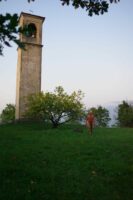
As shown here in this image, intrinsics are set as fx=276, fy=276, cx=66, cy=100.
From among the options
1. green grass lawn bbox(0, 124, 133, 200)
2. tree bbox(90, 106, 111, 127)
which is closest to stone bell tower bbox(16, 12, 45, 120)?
green grass lawn bbox(0, 124, 133, 200)

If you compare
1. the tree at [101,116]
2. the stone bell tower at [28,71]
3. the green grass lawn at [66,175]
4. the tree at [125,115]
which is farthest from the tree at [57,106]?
the tree at [101,116]

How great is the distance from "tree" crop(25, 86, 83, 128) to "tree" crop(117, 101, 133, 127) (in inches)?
1500

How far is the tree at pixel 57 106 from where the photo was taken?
1237 inches

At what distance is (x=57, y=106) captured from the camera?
31281mm

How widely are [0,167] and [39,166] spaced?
142 centimetres

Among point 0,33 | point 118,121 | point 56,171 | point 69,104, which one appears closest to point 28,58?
point 69,104

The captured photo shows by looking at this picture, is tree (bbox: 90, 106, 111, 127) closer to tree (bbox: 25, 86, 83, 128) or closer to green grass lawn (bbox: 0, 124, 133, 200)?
tree (bbox: 25, 86, 83, 128)

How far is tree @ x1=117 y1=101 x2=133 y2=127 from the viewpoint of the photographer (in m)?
68.1

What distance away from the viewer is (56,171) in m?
9.60

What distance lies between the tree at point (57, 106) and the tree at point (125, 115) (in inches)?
1500

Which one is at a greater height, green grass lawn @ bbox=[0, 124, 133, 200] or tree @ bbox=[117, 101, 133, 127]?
tree @ bbox=[117, 101, 133, 127]

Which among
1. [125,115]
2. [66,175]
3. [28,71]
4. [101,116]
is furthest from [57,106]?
[101,116]

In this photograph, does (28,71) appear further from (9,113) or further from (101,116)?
(101,116)

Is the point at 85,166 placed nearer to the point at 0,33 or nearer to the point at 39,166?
the point at 39,166
